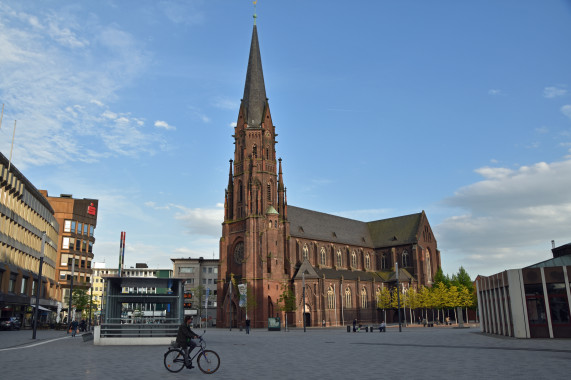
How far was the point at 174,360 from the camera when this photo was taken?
1631 cm

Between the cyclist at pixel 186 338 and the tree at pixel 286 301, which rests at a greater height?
the tree at pixel 286 301

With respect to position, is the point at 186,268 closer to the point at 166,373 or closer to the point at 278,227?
the point at 278,227

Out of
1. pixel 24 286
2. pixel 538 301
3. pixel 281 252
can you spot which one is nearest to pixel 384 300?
pixel 281 252

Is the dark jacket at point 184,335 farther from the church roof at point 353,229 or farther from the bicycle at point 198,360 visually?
the church roof at point 353,229

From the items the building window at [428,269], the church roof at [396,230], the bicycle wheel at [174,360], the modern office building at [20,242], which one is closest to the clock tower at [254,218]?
the modern office building at [20,242]

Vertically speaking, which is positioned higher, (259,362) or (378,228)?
(378,228)

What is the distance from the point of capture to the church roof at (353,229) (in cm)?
9400

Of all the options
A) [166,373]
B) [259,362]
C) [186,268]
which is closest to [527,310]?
[259,362]

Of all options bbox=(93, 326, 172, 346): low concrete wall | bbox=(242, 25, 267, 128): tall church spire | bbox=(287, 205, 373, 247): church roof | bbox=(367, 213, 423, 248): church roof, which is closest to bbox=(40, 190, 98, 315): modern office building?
bbox=(242, 25, 267, 128): tall church spire

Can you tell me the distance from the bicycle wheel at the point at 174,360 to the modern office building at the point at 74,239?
83.6 metres

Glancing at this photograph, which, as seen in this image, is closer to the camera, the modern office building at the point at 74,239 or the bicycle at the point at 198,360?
the bicycle at the point at 198,360

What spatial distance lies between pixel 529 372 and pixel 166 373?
37.4 ft

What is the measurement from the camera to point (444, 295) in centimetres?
8181

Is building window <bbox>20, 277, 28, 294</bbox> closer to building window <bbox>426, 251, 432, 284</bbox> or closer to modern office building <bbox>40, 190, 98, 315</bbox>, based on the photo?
modern office building <bbox>40, 190, 98, 315</bbox>
